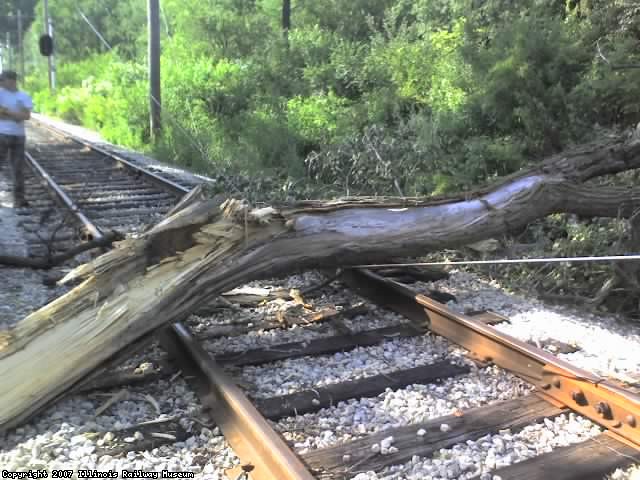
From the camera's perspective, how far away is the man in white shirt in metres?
8.30

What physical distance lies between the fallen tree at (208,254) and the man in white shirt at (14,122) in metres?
5.54

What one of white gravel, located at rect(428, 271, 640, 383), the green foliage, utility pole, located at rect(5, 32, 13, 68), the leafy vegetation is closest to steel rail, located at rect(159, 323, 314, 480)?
white gravel, located at rect(428, 271, 640, 383)

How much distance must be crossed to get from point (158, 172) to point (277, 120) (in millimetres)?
3086

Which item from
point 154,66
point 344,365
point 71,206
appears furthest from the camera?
point 154,66

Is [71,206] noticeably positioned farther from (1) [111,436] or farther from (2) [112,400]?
(1) [111,436]

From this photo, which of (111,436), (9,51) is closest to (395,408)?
(111,436)

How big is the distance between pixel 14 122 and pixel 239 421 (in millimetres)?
7323

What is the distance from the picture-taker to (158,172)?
38.7 feet

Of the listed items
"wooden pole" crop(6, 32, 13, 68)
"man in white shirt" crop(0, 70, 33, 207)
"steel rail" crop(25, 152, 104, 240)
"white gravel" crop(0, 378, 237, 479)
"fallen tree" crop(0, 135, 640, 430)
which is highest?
"wooden pole" crop(6, 32, 13, 68)

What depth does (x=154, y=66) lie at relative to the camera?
15672 mm

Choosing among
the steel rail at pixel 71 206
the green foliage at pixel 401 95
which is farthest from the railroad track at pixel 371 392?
the green foliage at pixel 401 95

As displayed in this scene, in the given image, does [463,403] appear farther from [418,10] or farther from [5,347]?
[418,10]

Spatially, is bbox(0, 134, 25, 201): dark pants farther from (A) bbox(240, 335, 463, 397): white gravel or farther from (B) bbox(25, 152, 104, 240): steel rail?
(A) bbox(240, 335, 463, 397): white gravel

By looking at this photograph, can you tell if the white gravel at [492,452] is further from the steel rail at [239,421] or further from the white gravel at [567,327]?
the white gravel at [567,327]
